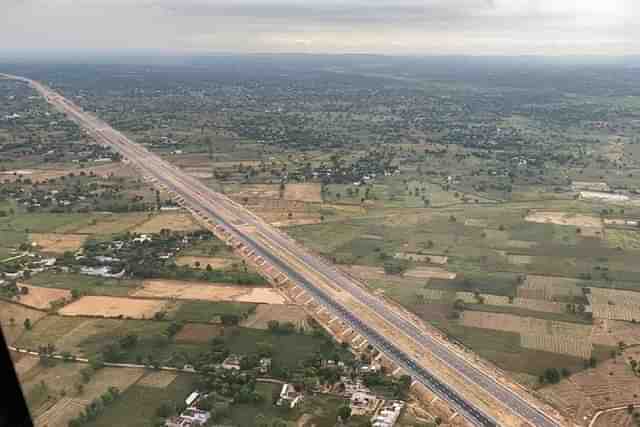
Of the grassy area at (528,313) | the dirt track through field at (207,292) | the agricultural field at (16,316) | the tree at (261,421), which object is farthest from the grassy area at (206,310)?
the grassy area at (528,313)

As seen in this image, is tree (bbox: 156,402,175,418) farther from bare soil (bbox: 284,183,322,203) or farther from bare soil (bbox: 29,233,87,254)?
bare soil (bbox: 284,183,322,203)

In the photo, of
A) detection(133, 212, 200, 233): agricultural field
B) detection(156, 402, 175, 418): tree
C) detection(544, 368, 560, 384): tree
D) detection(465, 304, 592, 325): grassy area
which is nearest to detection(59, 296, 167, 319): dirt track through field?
detection(156, 402, 175, 418): tree

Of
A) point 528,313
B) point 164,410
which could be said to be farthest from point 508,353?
point 164,410

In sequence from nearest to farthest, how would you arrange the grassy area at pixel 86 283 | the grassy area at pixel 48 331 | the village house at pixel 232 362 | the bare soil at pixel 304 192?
the village house at pixel 232 362 < the grassy area at pixel 48 331 < the grassy area at pixel 86 283 < the bare soil at pixel 304 192

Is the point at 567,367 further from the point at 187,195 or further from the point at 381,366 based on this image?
the point at 187,195

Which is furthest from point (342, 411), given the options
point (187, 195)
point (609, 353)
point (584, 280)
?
point (187, 195)

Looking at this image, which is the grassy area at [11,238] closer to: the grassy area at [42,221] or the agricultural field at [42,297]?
the grassy area at [42,221]
